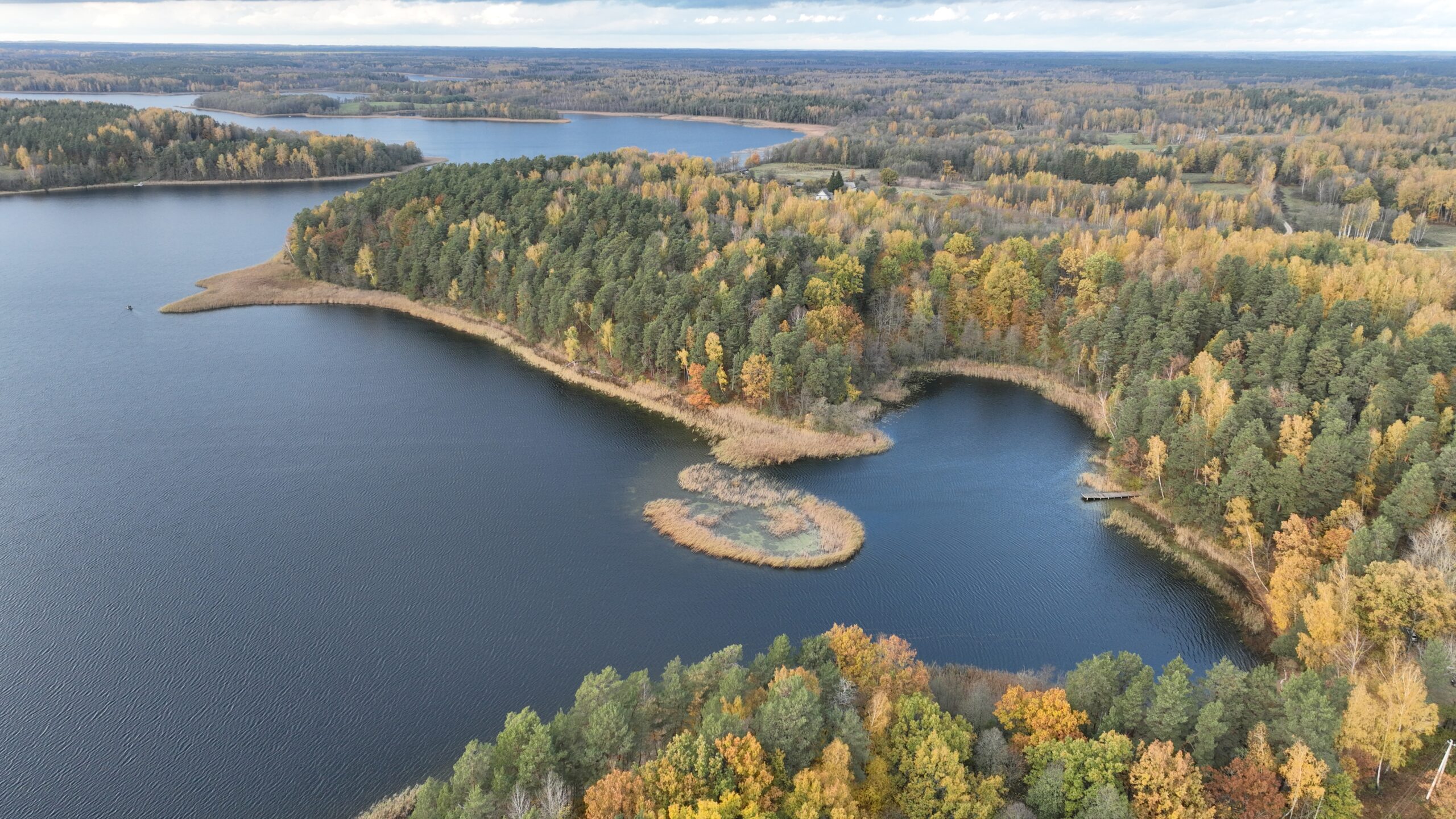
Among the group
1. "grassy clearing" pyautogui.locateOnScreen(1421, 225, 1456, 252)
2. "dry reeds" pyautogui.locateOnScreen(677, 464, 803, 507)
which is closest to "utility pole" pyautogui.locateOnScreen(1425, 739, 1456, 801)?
"dry reeds" pyautogui.locateOnScreen(677, 464, 803, 507)

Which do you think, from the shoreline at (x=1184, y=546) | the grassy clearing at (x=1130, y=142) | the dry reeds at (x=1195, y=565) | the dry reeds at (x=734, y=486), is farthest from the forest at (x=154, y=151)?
the dry reeds at (x=1195, y=565)

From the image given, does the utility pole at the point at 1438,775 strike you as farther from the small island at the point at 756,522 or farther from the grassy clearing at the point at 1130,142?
the grassy clearing at the point at 1130,142

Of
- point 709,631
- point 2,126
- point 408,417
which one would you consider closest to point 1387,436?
point 709,631

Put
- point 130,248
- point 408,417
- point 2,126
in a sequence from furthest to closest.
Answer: point 2,126, point 130,248, point 408,417

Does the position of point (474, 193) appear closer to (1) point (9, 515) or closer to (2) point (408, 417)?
(2) point (408, 417)

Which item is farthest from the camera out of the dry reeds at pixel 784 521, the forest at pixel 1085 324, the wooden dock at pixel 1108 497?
the wooden dock at pixel 1108 497

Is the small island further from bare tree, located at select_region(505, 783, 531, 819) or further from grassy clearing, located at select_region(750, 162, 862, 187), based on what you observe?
grassy clearing, located at select_region(750, 162, 862, 187)
